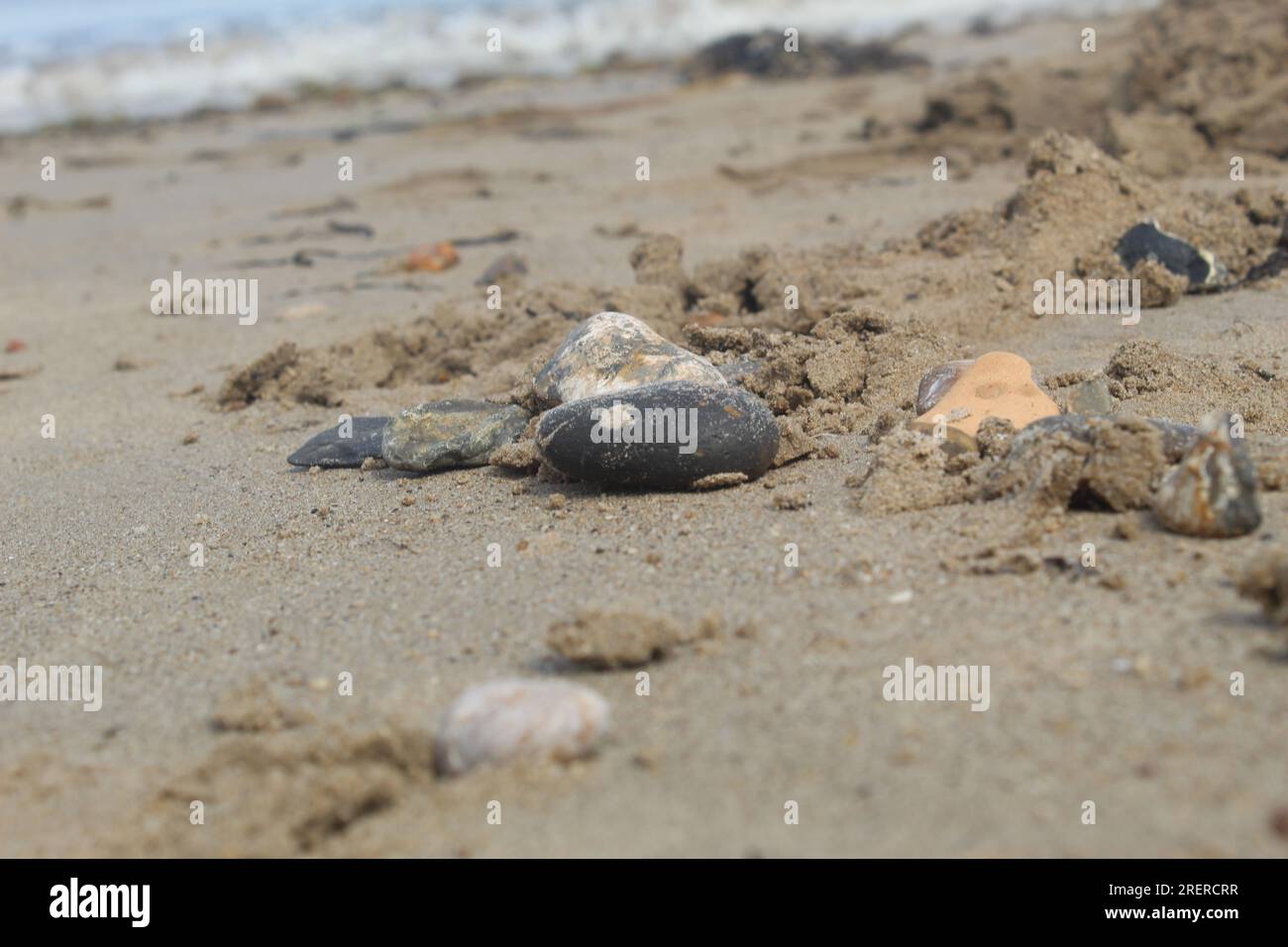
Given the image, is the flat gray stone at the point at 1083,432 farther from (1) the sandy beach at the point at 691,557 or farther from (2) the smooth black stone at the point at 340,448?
(2) the smooth black stone at the point at 340,448

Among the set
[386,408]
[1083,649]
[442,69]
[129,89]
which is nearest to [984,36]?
[442,69]

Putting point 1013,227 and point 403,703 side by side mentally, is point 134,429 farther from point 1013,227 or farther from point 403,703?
point 1013,227

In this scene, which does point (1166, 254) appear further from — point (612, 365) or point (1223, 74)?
point (1223, 74)

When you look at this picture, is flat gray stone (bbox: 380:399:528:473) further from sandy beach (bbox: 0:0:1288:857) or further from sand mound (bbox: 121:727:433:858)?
sand mound (bbox: 121:727:433:858)

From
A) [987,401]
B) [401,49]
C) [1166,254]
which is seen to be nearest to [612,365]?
[987,401]

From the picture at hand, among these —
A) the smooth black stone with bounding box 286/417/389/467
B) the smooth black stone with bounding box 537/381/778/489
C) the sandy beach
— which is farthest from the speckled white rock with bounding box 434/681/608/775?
the smooth black stone with bounding box 286/417/389/467
